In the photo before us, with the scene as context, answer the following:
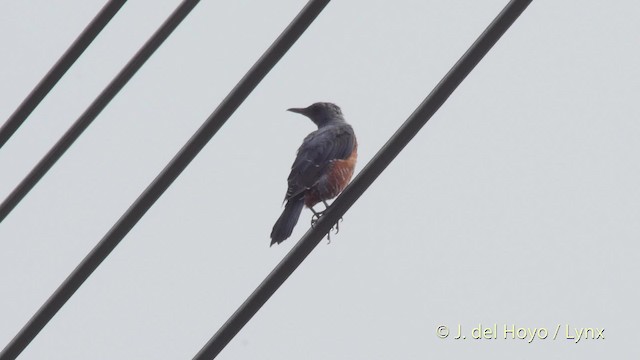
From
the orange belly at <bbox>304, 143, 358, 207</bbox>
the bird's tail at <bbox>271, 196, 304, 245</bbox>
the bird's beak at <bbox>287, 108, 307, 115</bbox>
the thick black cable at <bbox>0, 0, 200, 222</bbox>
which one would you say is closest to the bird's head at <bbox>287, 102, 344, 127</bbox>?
the bird's beak at <bbox>287, 108, 307, 115</bbox>

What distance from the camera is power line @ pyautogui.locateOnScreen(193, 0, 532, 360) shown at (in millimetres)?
2867

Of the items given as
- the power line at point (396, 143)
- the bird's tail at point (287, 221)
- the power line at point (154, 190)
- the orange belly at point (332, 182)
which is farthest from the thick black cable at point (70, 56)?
the orange belly at point (332, 182)

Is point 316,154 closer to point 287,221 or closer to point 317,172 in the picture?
point 317,172

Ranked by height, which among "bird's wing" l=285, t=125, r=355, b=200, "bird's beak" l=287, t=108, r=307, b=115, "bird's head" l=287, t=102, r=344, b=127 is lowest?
"bird's wing" l=285, t=125, r=355, b=200

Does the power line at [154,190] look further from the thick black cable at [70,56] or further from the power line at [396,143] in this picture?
the thick black cable at [70,56]

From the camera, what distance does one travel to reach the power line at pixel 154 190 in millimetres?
3033

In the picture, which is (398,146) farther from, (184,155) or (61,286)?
(61,286)

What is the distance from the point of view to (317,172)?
19.3 feet

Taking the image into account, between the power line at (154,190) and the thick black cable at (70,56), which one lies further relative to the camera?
the thick black cable at (70,56)

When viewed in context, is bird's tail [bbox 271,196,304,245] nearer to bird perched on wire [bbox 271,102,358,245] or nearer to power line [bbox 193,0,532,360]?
bird perched on wire [bbox 271,102,358,245]

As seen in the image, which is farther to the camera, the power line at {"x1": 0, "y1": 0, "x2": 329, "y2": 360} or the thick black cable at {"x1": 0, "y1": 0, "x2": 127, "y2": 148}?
the thick black cable at {"x1": 0, "y1": 0, "x2": 127, "y2": 148}

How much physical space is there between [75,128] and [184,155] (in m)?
0.92

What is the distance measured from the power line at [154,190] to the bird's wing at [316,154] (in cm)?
260

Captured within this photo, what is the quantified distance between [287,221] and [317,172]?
595 millimetres
